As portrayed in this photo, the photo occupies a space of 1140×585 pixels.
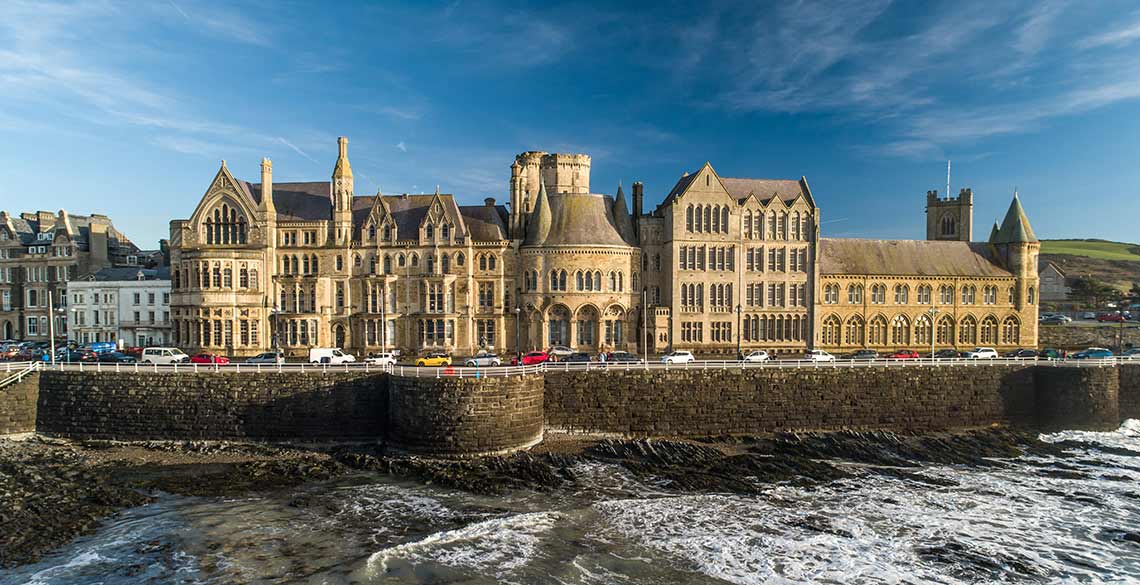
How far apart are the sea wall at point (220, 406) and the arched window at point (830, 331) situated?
42.4 m

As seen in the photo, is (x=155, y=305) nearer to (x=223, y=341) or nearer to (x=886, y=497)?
(x=223, y=341)

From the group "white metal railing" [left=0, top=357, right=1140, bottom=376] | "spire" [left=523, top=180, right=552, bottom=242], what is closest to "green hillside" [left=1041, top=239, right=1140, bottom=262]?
"white metal railing" [left=0, top=357, right=1140, bottom=376]

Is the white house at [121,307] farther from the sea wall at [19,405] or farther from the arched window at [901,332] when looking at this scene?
the arched window at [901,332]

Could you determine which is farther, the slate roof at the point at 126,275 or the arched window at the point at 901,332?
the slate roof at the point at 126,275

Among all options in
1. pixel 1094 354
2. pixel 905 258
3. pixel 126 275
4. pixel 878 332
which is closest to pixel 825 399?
pixel 878 332

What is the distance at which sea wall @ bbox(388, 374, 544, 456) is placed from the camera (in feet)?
118

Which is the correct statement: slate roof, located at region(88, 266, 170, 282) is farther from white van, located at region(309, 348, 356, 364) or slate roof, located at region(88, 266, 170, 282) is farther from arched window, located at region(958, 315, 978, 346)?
arched window, located at region(958, 315, 978, 346)

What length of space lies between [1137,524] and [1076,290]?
112030 mm

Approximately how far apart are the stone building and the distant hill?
173m

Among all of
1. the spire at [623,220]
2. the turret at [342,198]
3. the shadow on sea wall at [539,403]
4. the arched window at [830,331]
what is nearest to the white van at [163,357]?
the shadow on sea wall at [539,403]

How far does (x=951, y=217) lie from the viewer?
245 feet

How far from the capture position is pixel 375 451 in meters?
37.2

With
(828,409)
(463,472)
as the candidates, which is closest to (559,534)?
(463,472)

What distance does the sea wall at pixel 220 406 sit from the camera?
3891 cm
